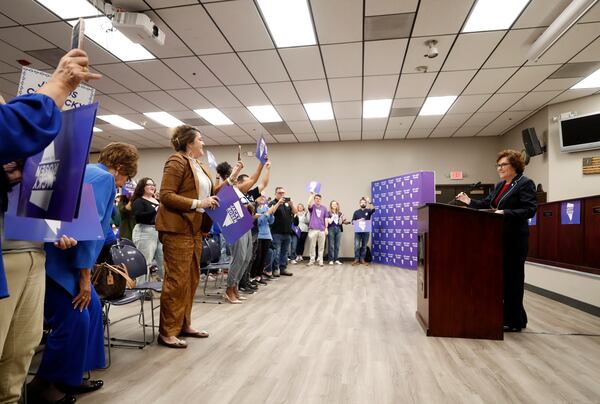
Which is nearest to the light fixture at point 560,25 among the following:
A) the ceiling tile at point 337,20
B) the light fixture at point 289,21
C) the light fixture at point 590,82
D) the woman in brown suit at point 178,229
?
the light fixture at point 590,82

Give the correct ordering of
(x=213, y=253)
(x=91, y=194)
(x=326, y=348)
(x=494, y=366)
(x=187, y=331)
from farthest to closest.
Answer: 1. (x=213, y=253)
2. (x=187, y=331)
3. (x=326, y=348)
4. (x=494, y=366)
5. (x=91, y=194)

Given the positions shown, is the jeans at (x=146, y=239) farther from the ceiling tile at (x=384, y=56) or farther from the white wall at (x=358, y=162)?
the white wall at (x=358, y=162)

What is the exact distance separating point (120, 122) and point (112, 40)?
13.0ft

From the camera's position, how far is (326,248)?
9.52 metres

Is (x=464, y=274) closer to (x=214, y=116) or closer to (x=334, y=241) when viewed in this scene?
(x=334, y=241)

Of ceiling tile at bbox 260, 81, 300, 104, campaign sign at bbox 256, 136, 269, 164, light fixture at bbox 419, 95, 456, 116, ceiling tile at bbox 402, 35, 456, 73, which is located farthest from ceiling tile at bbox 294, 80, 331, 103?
campaign sign at bbox 256, 136, 269, 164

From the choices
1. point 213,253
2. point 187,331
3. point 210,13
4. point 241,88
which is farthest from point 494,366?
point 241,88

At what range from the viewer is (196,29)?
4.13 metres

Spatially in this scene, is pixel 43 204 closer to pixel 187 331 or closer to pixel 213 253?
pixel 187 331

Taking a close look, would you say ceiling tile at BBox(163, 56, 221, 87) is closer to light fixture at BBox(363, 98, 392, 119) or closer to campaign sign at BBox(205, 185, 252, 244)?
light fixture at BBox(363, 98, 392, 119)

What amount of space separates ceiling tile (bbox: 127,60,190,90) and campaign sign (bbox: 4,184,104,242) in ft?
13.7

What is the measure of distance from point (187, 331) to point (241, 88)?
4.44 meters

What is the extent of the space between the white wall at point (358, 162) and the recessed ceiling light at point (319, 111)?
2347 mm

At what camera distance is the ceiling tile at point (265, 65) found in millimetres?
4758
